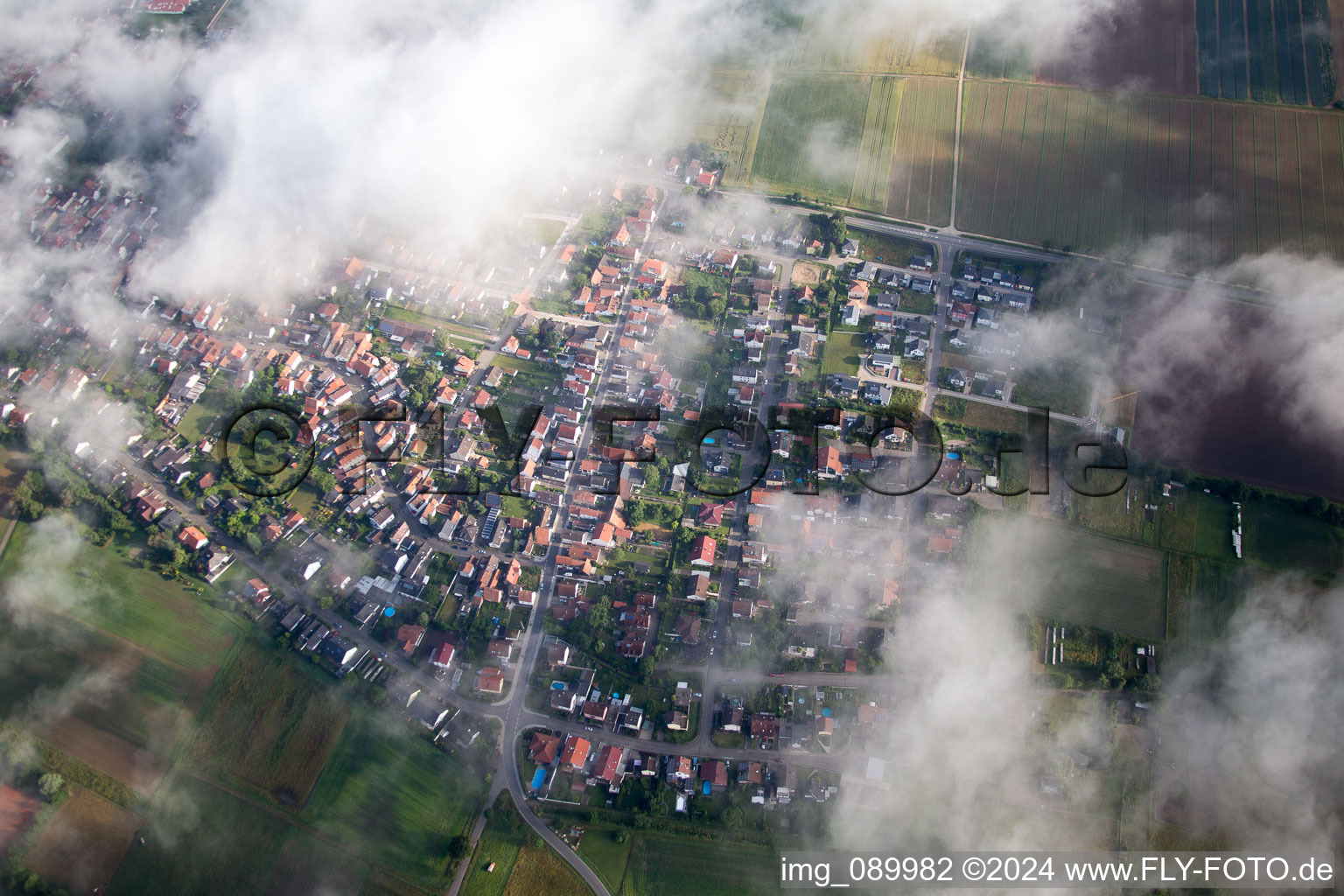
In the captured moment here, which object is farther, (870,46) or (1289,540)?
(870,46)

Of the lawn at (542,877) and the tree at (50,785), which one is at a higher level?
the lawn at (542,877)

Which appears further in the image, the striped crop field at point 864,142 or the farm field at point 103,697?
the striped crop field at point 864,142

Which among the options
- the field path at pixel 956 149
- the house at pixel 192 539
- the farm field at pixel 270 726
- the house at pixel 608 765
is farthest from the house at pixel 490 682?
the field path at pixel 956 149

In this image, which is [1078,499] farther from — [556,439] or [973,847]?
[556,439]

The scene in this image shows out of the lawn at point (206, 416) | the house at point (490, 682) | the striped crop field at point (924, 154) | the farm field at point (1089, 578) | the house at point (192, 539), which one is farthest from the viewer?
the striped crop field at point (924, 154)

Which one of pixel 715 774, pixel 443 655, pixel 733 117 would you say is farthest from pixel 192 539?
pixel 733 117

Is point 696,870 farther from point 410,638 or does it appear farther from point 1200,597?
point 1200,597

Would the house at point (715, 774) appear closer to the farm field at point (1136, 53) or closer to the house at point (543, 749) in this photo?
the house at point (543, 749)
